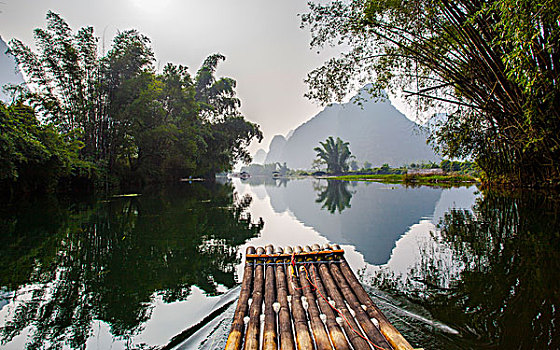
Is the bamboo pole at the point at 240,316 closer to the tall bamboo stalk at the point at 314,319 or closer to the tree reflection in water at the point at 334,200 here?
the tall bamboo stalk at the point at 314,319

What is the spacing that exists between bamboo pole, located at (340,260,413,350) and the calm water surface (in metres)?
0.47

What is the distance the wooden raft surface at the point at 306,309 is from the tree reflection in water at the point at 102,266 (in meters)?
1.04

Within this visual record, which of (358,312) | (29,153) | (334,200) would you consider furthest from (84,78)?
(358,312)

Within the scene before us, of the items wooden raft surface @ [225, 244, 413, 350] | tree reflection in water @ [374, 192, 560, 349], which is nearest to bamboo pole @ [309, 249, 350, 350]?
wooden raft surface @ [225, 244, 413, 350]

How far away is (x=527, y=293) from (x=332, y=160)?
55387mm

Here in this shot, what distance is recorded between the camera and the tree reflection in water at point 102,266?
9.86 feet

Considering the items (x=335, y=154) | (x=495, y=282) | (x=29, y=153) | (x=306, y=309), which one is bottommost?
(x=495, y=282)

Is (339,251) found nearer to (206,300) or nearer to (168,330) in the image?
(206,300)

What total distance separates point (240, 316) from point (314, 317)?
646 mm

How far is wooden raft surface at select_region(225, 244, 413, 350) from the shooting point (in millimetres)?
2070

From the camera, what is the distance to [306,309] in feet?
8.74

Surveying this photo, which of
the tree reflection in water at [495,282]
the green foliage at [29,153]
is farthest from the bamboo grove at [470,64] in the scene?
the green foliage at [29,153]

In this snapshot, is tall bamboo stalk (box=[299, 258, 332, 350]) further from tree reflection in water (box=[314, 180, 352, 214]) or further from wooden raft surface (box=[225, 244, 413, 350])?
tree reflection in water (box=[314, 180, 352, 214])

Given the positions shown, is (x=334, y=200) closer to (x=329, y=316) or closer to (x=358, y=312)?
(x=358, y=312)
